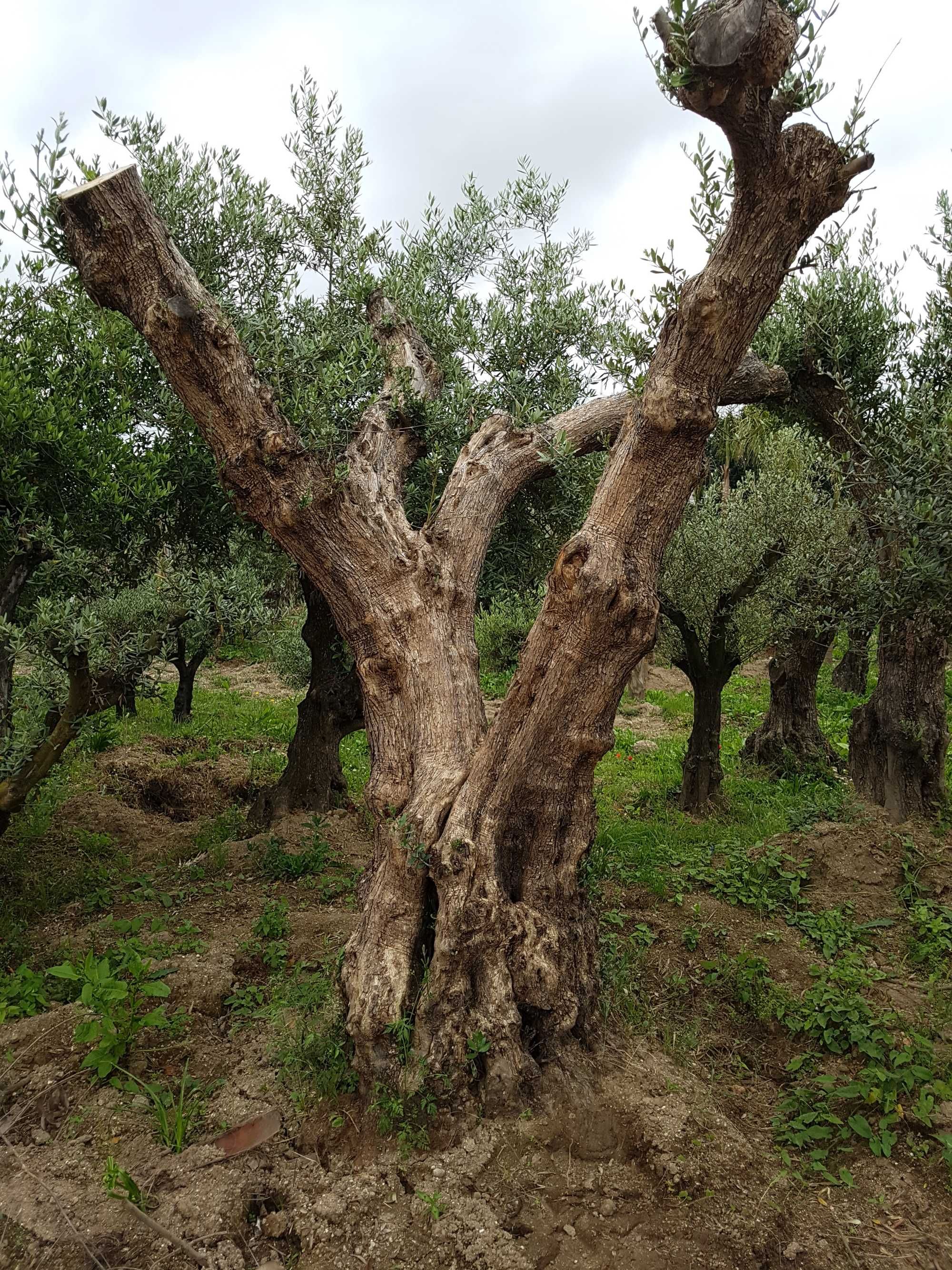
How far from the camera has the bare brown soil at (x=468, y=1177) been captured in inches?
157

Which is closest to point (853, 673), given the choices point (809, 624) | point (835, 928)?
point (809, 624)

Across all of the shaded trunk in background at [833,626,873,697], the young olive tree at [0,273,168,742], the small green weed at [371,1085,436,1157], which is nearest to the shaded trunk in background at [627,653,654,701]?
the shaded trunk in background at [833,626,873,697]

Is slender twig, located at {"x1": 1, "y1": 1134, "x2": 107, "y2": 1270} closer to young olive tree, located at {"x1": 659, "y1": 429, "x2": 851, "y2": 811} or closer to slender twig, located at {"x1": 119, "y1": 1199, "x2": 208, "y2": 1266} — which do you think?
slender twig, located at {"x1": 119, "y1": 1199, "x2": 208, "y2": 1266}

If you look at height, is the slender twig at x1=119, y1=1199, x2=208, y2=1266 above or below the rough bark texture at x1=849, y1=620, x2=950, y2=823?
below

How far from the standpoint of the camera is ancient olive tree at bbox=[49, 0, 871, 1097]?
15.6ft

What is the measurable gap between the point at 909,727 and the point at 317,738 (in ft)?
22.6

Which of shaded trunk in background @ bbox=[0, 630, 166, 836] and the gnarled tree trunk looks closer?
shaded trunk in background @ bbox=[0, 630, 166, 836]

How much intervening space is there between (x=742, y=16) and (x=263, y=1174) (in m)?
6.07

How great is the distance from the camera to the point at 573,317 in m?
9.05

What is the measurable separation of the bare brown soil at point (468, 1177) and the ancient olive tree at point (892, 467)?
4.03 metres

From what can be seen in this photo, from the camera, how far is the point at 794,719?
49.1 ft

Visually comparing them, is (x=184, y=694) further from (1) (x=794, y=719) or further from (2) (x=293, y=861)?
(1) (x=794, y=719)

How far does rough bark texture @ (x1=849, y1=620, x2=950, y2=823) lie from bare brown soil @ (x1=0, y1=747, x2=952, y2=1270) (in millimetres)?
5053

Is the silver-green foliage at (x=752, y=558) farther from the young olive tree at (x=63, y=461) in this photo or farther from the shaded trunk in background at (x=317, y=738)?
the young olive tree at (x=63, y=461)
